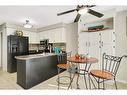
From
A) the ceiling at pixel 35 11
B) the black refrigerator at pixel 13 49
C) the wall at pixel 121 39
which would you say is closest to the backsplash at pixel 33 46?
the black refrigerator at pixel 13 49

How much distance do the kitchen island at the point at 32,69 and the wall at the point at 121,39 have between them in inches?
96.0

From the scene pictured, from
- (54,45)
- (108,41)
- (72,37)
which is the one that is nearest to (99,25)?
(108,41)

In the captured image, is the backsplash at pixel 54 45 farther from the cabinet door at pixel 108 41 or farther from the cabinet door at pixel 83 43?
the cabinet door at pixel 108 41

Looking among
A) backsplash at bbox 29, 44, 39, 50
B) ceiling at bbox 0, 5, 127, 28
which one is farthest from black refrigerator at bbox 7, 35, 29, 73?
backsplash at bbox 29, 44, 39, 50

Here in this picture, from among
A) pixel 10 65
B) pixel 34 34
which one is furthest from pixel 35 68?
pixel 34 34

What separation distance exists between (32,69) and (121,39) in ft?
9.92

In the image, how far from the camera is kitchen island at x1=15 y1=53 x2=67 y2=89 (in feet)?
9.74

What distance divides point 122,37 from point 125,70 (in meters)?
1.08

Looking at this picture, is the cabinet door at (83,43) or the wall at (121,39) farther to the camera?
the cabinet door at (83,43)

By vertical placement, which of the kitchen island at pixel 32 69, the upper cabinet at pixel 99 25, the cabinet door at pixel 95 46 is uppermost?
the upper cabinet at pixel 99 25

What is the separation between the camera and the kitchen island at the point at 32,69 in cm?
297

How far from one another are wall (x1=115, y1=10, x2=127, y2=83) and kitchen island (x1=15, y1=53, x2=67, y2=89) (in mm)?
2440
